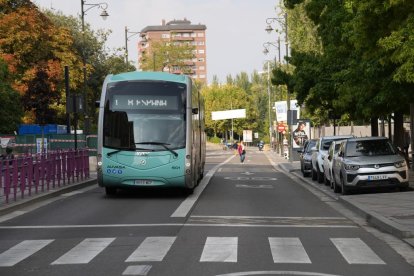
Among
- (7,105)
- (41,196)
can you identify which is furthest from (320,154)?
(7,105)

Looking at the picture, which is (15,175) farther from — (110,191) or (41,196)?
(110,191)

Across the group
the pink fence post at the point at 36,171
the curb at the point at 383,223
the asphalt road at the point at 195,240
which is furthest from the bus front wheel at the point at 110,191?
the curb at the point at 383,223

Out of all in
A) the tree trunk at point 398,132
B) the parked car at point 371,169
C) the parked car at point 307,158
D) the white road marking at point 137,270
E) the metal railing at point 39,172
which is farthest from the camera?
the parked car at point 307,158

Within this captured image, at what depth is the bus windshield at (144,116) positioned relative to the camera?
64.2 ft

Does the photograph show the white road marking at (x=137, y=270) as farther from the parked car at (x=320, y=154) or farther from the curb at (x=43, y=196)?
the parked car at (x=320, y=154)

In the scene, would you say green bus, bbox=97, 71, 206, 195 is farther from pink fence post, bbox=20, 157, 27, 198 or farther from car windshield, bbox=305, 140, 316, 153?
car windshield, bbox=305, 140, 316, 153

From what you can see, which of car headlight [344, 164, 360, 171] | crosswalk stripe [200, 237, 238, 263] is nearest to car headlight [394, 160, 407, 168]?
car headlight [344, 164, 360, 171]

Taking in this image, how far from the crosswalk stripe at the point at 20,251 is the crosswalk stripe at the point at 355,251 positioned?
13.8ft

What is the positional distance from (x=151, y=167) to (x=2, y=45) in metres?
41.6

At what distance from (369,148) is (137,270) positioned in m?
13.8

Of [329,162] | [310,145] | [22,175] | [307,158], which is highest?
[310,145]

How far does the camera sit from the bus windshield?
1958cm

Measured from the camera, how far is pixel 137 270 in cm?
862

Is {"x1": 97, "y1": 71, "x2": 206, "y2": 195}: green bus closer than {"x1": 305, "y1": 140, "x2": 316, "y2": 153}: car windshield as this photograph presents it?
Yes
